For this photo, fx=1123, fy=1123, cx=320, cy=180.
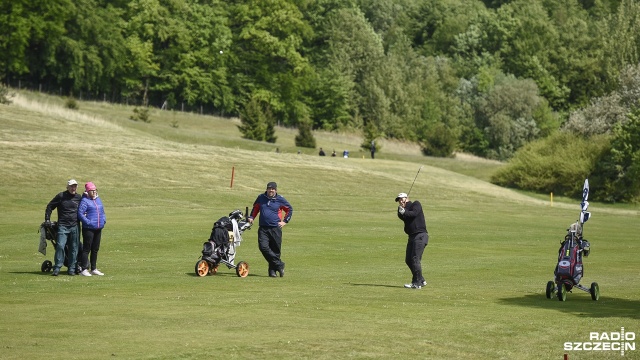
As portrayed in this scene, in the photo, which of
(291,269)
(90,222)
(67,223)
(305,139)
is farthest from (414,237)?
(305,139)

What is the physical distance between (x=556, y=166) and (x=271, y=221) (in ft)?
244

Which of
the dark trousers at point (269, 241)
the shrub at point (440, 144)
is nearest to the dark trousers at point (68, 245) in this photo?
the dark trousers at point (269, 241)

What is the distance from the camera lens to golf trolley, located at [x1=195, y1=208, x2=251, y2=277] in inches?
1141

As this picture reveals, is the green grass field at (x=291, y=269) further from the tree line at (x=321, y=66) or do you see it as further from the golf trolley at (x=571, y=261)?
the tree line at (x=321, y=66)

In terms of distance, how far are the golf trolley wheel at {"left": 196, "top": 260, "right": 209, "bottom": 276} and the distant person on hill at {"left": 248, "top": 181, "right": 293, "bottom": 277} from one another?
1.46 m

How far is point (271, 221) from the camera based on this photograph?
29250 mm

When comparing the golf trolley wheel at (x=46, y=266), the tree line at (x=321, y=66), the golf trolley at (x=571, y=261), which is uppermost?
the tree line at (x=321, y=66)

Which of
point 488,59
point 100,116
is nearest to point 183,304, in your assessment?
point 100,116

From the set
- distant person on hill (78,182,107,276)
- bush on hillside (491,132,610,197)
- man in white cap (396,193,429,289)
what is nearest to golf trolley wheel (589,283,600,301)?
man in white cap (396,193,429,289)

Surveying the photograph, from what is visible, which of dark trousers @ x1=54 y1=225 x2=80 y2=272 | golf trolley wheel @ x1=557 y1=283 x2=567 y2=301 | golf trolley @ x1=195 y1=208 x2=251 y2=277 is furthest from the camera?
golf trolley @ x1=195 y1=208 x2=251 y2=277

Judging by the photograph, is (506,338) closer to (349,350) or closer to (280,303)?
(349,350)

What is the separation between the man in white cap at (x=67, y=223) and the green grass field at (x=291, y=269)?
0.90 m

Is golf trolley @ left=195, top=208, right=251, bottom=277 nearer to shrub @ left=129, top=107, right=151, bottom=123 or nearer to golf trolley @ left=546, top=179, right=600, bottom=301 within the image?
golf trolley @ left=546, top=179, right=600, bottom=301

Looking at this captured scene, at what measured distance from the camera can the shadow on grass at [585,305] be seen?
23433 mm
